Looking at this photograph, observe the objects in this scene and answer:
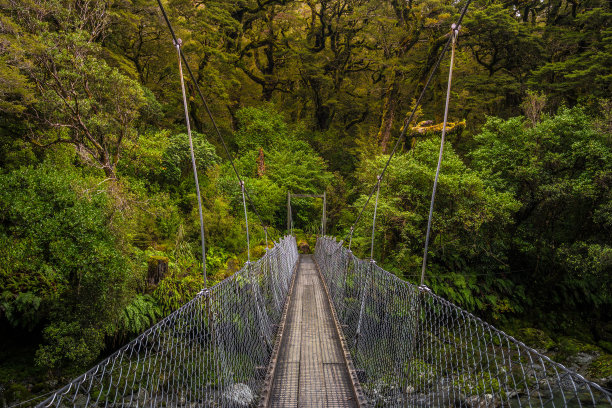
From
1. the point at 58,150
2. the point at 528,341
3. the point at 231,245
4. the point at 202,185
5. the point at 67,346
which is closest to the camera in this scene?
the point at 67,346

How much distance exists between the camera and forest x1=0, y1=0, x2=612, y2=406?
13.9 ft

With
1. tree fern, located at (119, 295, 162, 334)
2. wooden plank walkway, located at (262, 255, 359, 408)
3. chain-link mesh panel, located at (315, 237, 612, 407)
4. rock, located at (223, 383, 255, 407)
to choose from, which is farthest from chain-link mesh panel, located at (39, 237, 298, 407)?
tree fern, located at (119, 295, 162, 334)

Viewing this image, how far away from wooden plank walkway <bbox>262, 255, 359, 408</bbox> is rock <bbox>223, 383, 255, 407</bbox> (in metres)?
0.19

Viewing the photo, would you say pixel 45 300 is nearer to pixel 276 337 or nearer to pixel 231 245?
pixel 276 337

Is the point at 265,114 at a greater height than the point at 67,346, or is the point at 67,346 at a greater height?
the point at 265,114

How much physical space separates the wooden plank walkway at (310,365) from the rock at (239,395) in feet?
0.64

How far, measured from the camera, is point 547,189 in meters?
6.52

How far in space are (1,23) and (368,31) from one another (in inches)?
517

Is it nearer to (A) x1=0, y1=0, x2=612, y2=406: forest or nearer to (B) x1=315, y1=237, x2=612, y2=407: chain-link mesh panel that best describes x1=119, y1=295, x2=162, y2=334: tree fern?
(A) x1=0, y1=0, x2=612, y2=406: forest

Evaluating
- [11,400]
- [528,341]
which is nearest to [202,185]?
[11,400]

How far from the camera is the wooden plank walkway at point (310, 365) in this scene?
228 cm

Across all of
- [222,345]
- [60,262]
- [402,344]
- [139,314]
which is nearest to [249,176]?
[139,314]

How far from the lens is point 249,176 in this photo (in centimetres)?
1255

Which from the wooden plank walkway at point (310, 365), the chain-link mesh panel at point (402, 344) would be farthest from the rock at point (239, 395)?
the chain-link mesh panel at point (402, 344)
